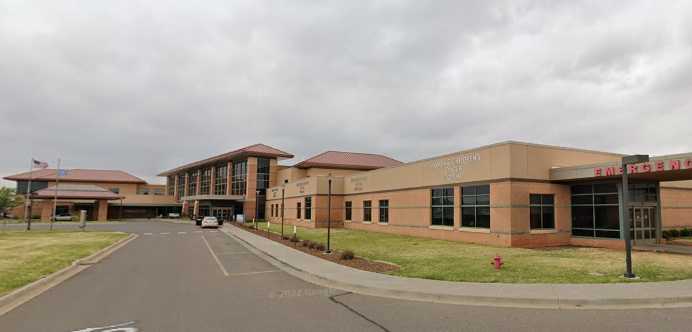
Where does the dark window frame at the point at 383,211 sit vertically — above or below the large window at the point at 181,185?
below

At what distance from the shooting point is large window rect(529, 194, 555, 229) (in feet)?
70.1

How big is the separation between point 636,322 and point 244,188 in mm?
64575

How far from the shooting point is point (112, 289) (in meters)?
10.9

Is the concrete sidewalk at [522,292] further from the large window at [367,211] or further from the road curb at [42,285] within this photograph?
the large window at [367,211]

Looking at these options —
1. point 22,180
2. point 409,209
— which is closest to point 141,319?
point 409,209

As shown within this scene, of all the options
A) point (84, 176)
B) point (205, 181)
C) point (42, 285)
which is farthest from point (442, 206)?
point (84, 176)

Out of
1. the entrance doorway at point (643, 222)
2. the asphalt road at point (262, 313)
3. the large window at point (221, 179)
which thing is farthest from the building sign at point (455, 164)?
the large window at point (221, 179)

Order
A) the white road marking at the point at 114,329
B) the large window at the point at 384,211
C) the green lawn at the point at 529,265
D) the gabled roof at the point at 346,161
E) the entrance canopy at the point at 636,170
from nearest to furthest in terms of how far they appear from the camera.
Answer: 1. the white road marking at the point at 114,329
2. the green lawn at the point at 529,265
3. the entrance canopy at the point at 636,170
4. the large window at the point at 384,211
5. the gabled roof at the point at 346,161

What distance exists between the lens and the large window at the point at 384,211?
33356 mm

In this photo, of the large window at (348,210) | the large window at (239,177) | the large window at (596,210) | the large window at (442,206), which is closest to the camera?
the large window at (596,210)

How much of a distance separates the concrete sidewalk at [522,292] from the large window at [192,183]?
269 ft

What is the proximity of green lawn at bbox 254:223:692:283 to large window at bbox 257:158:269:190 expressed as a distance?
50828 mm

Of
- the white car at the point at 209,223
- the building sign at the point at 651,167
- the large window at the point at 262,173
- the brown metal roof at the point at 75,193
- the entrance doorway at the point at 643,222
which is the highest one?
the large window at the point at 262,173

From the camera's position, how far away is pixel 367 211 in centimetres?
3706
